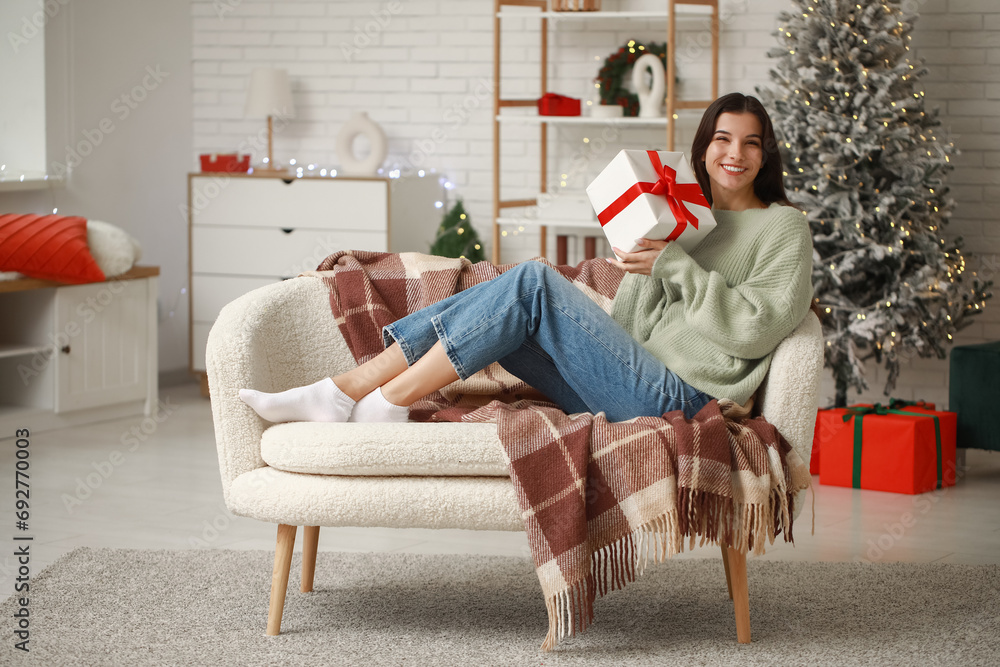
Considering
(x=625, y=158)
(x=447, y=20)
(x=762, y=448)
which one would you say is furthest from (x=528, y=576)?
(x=447, y=20)

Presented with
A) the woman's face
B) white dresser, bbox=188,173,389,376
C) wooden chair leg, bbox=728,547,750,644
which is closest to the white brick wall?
white dresser, bbox=188,173,389,376

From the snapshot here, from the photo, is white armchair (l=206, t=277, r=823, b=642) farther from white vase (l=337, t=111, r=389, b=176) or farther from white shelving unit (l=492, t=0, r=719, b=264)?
white vase (l=337, t=111, r=389, b=176)

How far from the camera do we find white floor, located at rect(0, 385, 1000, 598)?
3113 millimetres

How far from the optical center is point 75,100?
16.9 feet

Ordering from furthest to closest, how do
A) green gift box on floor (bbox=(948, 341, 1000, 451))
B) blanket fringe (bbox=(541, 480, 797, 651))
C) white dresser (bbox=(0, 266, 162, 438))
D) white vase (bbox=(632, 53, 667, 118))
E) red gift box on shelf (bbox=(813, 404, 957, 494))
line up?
white vase (bbox=(632, 53, 667, 118)) < white dresser (bbox=(0, 266, 162, 438)) < green gift box on floor (bbox=(948, 341, 1000, 451)) < red gift box on shelf (bbox=(813, 404, 957, 494)) < blanket fringe (bbox=(541, 480, 797, 651))

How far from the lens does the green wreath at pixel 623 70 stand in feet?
16.2

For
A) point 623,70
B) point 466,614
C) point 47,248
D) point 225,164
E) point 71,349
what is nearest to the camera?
point 466,614

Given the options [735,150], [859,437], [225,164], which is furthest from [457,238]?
[735,150]

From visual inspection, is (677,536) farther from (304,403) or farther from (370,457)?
(304,403)

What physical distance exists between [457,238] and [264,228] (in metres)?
0.91

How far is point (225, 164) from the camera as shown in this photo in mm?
5387

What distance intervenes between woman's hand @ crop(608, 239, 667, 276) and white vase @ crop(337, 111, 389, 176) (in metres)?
2.96

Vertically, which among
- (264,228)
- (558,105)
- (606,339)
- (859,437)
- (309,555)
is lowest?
(309,555)

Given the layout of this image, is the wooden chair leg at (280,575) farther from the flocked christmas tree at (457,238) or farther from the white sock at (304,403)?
the flocked christmas tree at (457,238)
